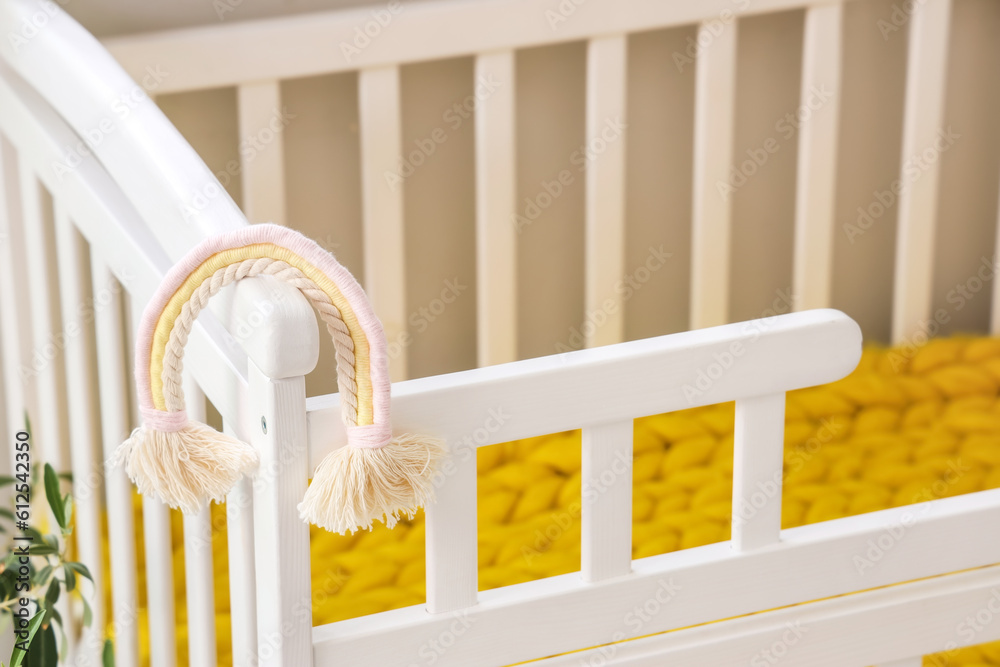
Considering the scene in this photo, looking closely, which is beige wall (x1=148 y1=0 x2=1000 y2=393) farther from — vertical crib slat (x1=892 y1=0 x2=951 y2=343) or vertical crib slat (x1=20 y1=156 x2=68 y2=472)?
vertical crib slat (x1=20 y1=156 x2=68 y2=472)

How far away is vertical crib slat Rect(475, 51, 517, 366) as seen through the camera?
122cm

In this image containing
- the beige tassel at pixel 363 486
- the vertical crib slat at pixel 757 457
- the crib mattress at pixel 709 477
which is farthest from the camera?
the crib mattress at pixel 709 477

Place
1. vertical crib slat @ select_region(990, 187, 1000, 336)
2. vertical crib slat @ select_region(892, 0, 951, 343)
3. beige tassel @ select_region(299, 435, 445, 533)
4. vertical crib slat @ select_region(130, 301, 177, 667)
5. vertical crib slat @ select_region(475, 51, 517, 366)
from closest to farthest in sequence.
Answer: beige tassel @ select_region(299, 435, 445, 533), vertical crib slat @ select_region(130, 301, 177, 667), vertical crib slat @ select_region(475, 51, 517, 366), vertical crib slat @ select_region(892, 0, 951, 343), vertical crib slat @ select_region(990, 187, 1000, 336)

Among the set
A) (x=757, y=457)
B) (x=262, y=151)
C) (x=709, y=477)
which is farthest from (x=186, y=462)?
(x=709, y=477)

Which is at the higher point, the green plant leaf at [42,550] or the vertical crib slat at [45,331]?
the vertical crib slat at [45,331]

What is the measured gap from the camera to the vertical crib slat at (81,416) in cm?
86

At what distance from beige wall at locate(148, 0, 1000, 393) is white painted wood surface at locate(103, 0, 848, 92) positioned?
9 cm

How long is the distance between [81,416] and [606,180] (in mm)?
652

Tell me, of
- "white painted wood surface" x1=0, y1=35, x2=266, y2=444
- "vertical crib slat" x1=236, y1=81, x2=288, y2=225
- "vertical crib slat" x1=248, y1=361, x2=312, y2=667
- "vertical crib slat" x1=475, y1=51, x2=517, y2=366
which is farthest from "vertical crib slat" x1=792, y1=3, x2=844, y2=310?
"vertical crib slat" x1=248, y1=361, x2=312, y2=667

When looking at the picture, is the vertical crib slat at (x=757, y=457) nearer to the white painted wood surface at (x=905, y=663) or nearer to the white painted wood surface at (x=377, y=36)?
the white painted wood surface at (x=905, y=663)

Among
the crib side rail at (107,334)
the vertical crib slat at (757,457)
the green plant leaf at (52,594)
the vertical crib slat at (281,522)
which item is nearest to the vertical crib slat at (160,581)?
the crib side rail at (107,334)

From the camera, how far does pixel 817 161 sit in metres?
1.36

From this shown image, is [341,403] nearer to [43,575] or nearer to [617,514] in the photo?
[617,514]

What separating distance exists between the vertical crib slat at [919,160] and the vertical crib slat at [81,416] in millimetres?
961
